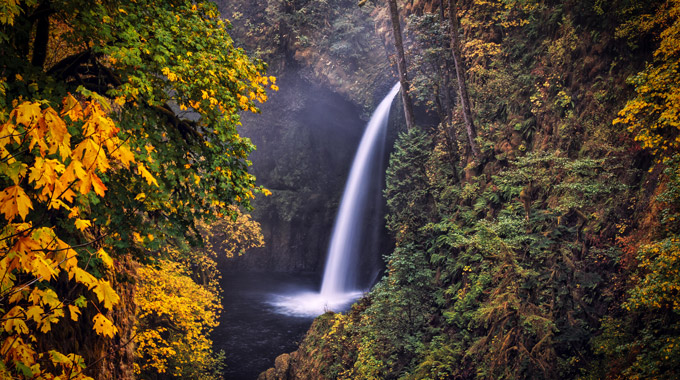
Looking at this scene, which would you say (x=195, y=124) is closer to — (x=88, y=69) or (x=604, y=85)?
(x=88, y=69)

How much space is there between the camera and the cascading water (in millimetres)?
23797

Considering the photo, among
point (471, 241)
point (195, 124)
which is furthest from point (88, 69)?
point (471, 241)

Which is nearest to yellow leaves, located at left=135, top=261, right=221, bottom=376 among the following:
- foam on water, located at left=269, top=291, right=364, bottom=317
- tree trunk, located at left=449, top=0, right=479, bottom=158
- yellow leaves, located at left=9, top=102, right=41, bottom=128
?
yellow leaves, located at left=9, top=102, right=41, bottom=128

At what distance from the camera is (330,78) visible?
25656mm

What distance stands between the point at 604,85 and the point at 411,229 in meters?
6.37

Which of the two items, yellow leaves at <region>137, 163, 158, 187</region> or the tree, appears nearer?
yellow leaves at <region>137, 163, 158, 187</region>

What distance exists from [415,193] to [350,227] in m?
13.7

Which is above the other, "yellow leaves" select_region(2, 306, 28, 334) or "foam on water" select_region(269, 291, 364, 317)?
"yellow leaves" select_region(2, 306, 28, 334)

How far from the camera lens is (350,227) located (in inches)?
1032

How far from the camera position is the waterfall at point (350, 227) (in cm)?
2497

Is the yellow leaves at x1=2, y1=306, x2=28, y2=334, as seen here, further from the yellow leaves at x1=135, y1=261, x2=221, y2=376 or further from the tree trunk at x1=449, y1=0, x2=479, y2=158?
the tree trunk at x1=449, y1=0, x2=479, y2=158

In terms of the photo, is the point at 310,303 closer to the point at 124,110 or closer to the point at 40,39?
the point at 124,110

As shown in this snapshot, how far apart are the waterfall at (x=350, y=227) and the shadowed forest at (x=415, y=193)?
28.5 ft

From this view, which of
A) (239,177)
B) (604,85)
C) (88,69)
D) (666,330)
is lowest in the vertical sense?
(666,330)
